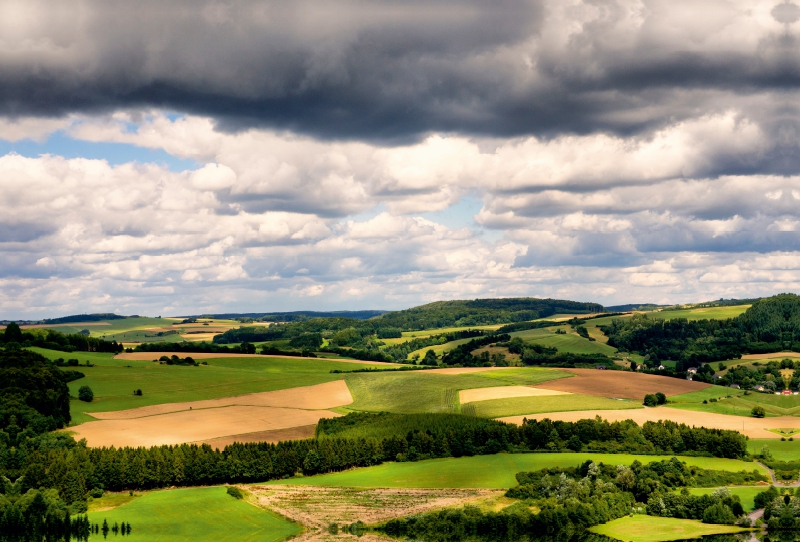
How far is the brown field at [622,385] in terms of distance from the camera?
166 meters

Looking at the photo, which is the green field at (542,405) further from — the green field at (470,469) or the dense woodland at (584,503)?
the dense woodland at (584,503)

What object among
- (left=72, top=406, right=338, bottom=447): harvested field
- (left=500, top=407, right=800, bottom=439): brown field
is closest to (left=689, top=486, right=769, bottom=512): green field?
(left=500, top=407, right=800, bottom=439): brown field

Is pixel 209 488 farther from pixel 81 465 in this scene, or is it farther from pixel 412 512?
pixel 412 512

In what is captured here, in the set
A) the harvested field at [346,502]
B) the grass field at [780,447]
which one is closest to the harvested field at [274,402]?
the harvested field at [346,502]

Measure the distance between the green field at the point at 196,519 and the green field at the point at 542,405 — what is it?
2355 inches

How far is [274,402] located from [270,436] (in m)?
33.1

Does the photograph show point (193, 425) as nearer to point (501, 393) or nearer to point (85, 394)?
point (85, 394)

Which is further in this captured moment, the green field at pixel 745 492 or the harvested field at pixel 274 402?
the harvested field at pixel 274 402

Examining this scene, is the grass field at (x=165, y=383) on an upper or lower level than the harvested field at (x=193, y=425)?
upper

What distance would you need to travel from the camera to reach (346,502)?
313 feet

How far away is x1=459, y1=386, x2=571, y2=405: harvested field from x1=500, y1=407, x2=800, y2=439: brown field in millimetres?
17870

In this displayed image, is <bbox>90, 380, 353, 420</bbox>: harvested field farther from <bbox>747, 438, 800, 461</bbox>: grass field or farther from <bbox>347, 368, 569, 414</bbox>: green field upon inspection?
<bbox>747, 438, 800, 461</bbox>: grass field

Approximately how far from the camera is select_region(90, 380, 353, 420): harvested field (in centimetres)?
14538

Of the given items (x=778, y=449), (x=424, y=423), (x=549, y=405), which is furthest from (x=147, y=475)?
(x=778, y=449)
